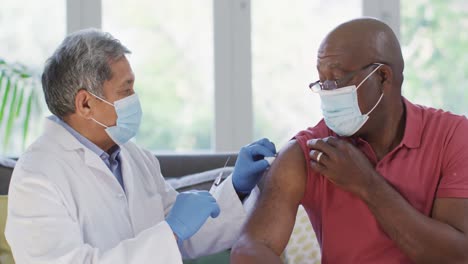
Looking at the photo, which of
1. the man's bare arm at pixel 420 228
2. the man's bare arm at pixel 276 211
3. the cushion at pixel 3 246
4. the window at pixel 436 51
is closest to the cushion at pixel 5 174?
the cushion at pixel 3 246

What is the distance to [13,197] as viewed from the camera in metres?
1.94

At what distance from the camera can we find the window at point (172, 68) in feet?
13.7

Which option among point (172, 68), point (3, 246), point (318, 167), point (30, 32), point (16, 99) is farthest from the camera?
point (172, 68)

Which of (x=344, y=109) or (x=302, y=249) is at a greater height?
(x=344, y=109)

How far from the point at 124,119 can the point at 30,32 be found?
219 cm

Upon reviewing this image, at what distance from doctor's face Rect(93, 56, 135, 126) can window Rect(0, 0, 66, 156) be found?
2.05 metres

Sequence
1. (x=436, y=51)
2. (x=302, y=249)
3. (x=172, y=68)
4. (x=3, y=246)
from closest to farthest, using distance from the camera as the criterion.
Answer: (x=3, y=246) → (x=302, y=249) → (x=172, y=68) → (x=436, y=51)

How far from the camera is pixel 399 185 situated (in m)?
1.90

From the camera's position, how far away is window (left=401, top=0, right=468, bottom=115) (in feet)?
14.5

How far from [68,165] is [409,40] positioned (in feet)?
9.39

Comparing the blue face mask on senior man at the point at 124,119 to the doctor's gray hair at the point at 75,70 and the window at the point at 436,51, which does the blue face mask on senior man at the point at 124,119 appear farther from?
the window at the point at 436,51

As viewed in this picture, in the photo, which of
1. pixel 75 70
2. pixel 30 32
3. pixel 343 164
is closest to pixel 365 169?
pixel 343 164

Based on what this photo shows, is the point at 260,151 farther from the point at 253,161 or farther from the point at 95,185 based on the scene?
the point at 95,185

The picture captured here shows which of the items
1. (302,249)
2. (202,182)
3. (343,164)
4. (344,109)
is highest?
(344,109)
